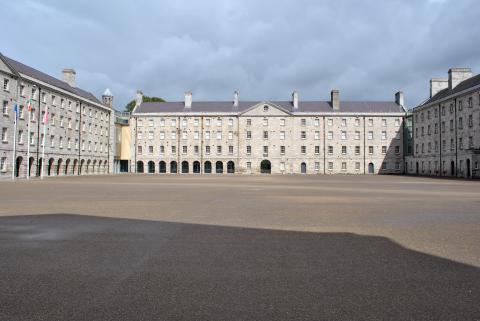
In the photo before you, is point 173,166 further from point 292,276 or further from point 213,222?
point 292,276

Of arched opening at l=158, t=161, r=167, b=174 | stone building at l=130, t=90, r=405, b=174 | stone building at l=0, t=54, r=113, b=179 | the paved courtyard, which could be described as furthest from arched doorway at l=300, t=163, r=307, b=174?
the paved courtyard

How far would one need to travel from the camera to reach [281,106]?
249 feet

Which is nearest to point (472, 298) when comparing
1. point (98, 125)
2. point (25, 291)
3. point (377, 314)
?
point (377, 314)

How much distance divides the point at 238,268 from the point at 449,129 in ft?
196

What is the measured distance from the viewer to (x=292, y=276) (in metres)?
5.83

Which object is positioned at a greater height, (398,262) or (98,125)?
(98,125)

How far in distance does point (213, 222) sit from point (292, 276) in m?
5.41

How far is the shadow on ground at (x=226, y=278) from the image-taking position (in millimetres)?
4469

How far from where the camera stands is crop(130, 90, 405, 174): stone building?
72.1 m

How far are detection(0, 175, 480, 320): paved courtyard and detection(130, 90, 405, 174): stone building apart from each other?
61057 millimetres

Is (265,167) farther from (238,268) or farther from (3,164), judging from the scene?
(238,268)

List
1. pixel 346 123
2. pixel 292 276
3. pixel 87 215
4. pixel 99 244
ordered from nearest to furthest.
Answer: pixel 292 276
pixel 99 244
pixel 87 215
pixel 346 123

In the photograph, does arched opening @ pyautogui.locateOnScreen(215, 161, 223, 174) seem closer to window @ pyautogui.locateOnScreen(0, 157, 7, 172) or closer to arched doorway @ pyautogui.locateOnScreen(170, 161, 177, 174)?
arched doorway @ pyautogui.locateOnScreen(170, 161, 177, 174)

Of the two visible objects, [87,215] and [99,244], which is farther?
[87,215]
